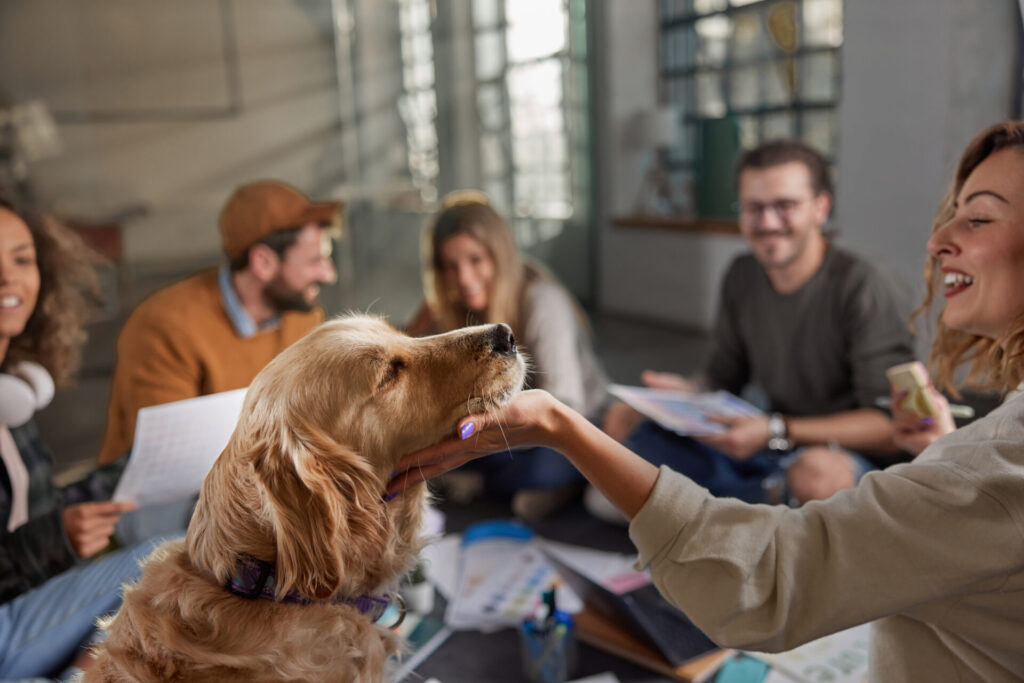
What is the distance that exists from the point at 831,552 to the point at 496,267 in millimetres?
1696

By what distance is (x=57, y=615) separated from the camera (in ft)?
4.93

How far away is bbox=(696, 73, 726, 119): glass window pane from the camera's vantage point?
18.3ft

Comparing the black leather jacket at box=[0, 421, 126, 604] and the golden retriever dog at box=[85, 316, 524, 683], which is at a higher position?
the golden retriever dog at box=[85, 316, 524, 683]

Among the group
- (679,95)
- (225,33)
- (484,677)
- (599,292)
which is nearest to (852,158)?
(599,292)

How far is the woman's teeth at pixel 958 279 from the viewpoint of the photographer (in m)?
1.12

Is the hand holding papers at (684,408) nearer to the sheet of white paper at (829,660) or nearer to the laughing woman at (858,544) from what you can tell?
the sheet of white paper at (829,660)

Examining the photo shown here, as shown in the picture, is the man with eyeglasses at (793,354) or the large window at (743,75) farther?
the large window at (743,75)

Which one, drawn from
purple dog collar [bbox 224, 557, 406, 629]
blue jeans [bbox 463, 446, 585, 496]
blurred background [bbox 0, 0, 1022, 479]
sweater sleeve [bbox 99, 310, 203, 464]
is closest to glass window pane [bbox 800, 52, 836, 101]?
blurred background [bbox 0, 0, 1022, 479]

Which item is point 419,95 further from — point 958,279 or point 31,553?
point 958,279

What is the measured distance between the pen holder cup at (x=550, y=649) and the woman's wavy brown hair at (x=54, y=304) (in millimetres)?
1130

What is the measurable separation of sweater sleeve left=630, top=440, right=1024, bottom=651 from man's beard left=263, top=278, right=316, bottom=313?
53.5 inches

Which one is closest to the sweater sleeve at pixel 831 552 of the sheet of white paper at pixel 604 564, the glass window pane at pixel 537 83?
the sheet of white paper at pixel 604 564

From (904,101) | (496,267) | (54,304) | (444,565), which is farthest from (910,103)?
(54,304)

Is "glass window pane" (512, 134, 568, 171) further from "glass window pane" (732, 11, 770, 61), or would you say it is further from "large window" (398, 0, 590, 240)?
"glass window pane" (732, 11, 770, 61)
